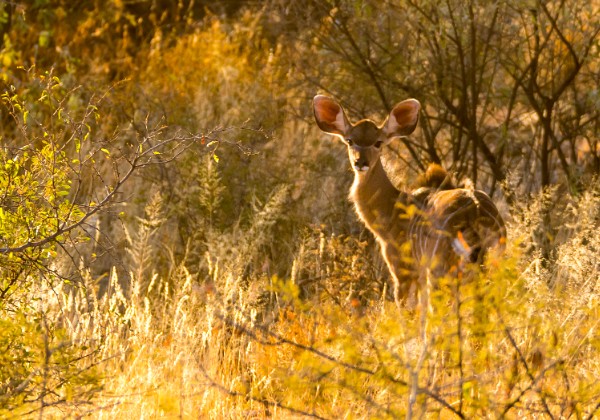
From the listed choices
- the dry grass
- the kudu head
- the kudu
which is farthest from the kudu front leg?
the kudu head

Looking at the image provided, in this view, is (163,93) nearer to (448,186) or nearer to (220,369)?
(448,186)

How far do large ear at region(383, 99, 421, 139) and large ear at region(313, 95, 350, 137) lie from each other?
270 mm

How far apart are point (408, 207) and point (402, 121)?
1518mm

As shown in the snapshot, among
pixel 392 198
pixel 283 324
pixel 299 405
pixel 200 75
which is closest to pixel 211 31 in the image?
pixel 200 75

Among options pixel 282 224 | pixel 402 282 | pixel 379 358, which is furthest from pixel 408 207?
pixel 282 224

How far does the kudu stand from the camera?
19.2 feet

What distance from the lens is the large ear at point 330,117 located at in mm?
7211

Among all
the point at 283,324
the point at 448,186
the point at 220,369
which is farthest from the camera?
the point at 448,186

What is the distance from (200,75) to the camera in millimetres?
11281

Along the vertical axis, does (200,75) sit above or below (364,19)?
above

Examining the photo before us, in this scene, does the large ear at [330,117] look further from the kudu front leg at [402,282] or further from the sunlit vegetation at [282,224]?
the kudu front leg at [402,282]

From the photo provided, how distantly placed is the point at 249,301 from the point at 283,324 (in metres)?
0.33

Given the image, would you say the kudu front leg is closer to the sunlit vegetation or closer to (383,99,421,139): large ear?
the sunlit vegetation

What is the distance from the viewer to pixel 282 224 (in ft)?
26.5
